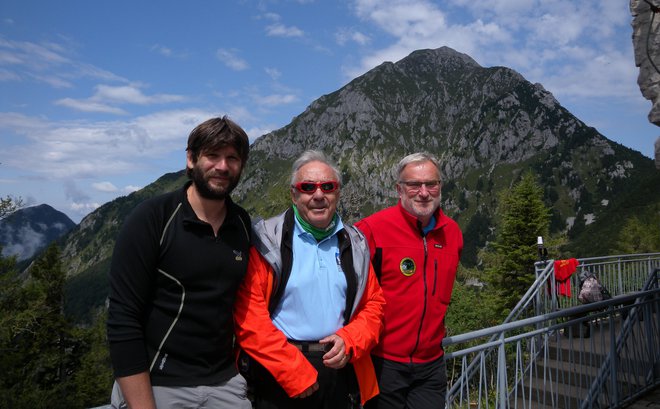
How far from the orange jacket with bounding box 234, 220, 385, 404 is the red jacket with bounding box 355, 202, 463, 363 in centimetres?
53

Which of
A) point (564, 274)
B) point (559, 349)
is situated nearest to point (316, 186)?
point (559, 349)

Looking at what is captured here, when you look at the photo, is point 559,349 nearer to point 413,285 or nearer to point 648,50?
point 413,285

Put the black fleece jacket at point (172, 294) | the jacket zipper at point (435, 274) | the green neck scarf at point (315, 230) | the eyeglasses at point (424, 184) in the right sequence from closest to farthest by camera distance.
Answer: the black fleece jacket at point (172, 294), the green neck scarf at point (315, 230), the jacket zipper at point (435, 274), the eyeglasses at point (424, 184)

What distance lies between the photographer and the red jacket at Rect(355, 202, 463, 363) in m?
3.05

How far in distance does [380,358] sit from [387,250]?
29.4 inches

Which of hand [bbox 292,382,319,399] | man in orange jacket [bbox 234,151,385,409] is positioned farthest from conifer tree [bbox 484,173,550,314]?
hand [bbox 292,382,319,399]

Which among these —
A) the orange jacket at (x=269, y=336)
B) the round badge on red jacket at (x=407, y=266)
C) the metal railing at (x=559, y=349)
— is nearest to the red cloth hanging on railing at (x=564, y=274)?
the metal railing at (x=559, y=349)

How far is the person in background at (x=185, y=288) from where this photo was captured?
201 cm

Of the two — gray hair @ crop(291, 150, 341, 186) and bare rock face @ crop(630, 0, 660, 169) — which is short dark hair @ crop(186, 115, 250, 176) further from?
bare rock face @ crop(630, 0, 660, 169)

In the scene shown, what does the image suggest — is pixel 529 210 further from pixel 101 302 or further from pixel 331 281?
pixel 101 302

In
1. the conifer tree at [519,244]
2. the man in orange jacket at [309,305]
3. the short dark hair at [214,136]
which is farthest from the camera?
the conifer tree at [519,244]

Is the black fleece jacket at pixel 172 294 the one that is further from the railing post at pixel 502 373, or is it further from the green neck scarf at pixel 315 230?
the railing post at pixel 502 373

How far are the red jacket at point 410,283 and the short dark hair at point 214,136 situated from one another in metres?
1.31

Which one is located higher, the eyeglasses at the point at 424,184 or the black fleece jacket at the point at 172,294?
the eyeglasses at the point at 424,184
